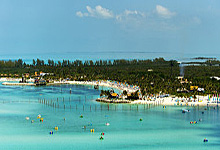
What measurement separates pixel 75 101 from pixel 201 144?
38.3 m

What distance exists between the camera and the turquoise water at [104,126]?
156 ft

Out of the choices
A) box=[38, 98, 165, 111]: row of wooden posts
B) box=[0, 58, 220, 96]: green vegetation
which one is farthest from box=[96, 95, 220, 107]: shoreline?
box=[0, 58, 220, 96]: green vegetation

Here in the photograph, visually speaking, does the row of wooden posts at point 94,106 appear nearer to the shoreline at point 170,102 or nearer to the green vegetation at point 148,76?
the shoreline at point 170,102

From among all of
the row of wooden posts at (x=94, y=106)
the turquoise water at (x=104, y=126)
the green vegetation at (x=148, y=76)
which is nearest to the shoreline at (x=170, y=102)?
the row of wooden posts at (x=94, y=106)

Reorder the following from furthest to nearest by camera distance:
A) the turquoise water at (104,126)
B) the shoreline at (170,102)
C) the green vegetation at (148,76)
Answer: the green vegetation at (148,76) < the shoreline at (170,102) < the turquoise water at (104,126)

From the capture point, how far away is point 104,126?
2223 inches

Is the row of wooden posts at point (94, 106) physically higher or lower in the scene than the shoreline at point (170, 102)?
lower

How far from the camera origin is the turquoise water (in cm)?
4753

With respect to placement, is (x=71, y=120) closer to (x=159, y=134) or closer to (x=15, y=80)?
(x=159, y=134)

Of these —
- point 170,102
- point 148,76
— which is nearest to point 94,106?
point 170,102

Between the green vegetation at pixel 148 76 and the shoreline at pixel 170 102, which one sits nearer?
the shoreline at pixel 170 102

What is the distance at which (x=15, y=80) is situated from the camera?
429ft

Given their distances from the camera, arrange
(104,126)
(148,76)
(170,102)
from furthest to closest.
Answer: (148,76), (170,102), (104,126)

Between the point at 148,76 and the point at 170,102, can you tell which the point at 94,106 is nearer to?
the point at 170,102
